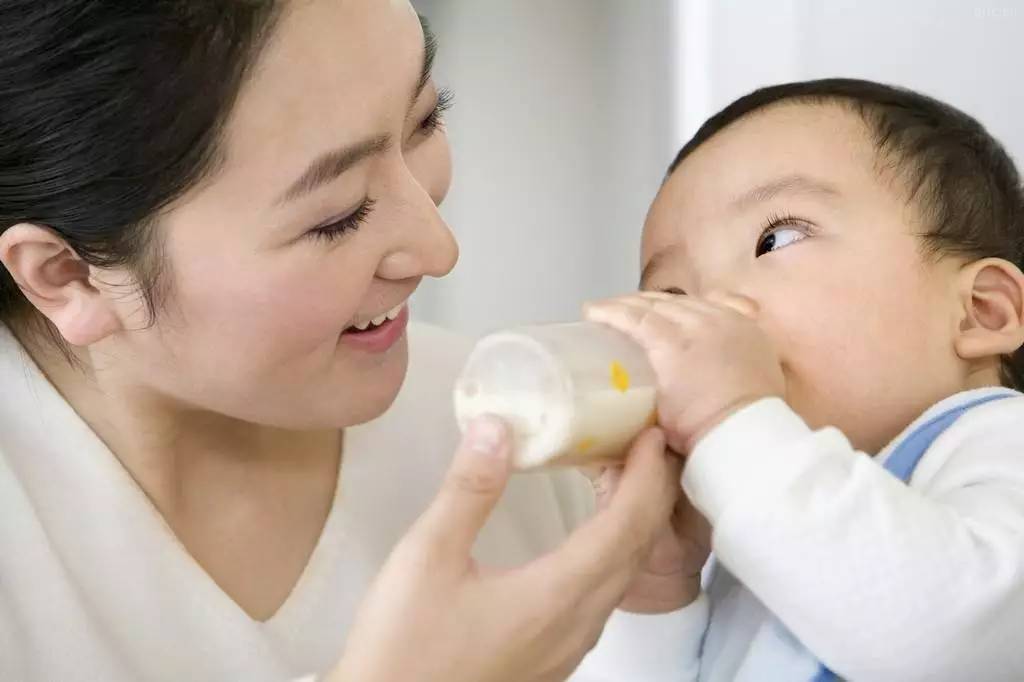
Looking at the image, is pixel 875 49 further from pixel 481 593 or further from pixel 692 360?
pixel 481 593

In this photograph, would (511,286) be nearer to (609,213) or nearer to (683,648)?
(609,213)

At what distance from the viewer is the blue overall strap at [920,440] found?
2.68 ft

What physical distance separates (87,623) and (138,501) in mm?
111

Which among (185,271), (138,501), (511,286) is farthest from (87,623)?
(511,286)

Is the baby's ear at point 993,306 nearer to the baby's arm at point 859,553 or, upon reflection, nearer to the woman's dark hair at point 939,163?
the woman's dark hair at point 939,163

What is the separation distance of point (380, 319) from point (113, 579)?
0.31 meters

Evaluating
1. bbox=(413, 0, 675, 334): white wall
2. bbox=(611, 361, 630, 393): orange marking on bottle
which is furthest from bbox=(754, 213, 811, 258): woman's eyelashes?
bbox=(413, 0, 675, 334): white wall

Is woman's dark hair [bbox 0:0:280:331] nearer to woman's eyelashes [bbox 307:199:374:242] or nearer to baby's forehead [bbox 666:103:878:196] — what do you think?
woman's eyelashes [bbox 307:199:374:242]

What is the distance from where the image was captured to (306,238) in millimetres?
754

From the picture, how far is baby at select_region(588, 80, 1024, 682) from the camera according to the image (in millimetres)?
671

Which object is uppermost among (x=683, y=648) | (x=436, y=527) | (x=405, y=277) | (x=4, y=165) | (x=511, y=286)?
(x=4, y=165)

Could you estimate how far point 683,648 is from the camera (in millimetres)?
898

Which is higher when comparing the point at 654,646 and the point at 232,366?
the point at 232,366

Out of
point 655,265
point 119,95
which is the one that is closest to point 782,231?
point 655,265
